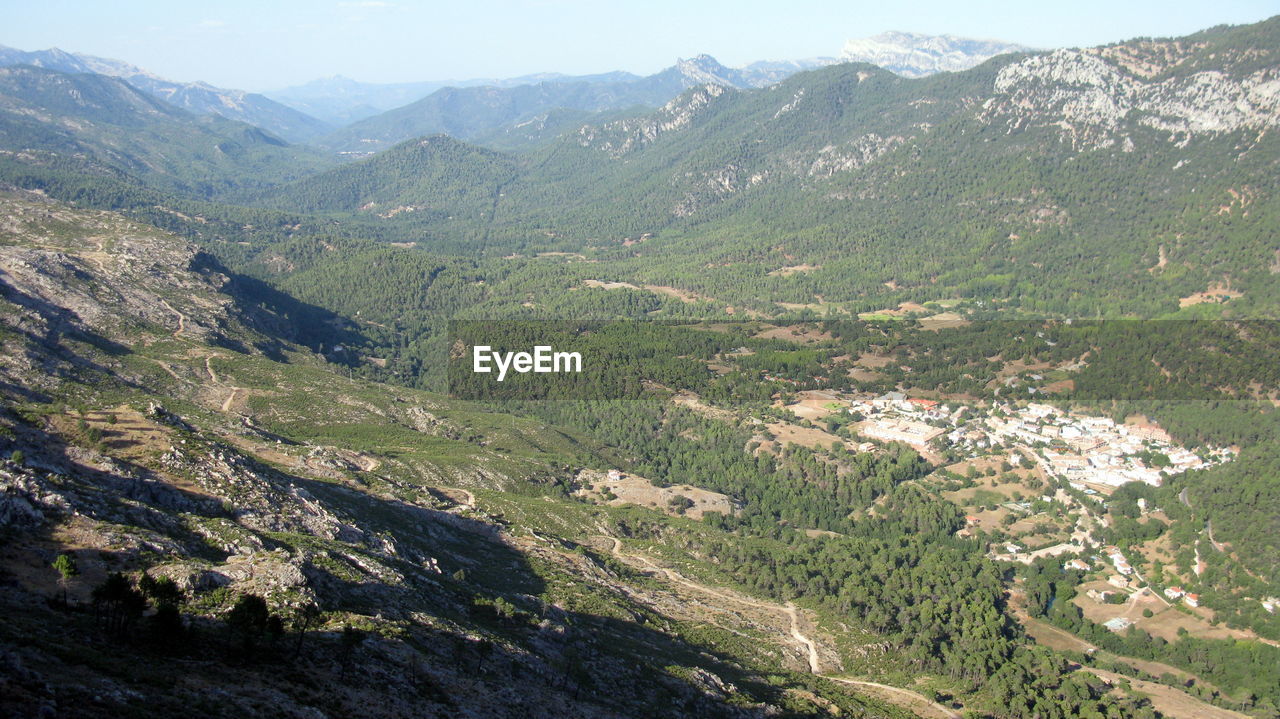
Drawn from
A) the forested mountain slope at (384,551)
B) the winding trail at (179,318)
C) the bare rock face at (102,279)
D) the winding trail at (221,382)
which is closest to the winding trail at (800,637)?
the forested mountain slope at (384,551)

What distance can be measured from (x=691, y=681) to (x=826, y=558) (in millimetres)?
59046

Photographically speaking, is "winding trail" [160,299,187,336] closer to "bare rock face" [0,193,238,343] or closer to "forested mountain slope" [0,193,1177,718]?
"bare rock face" [0,193,238,343]

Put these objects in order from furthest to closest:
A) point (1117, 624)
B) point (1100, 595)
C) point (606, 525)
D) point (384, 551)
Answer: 1. point (606, 525)
2. point (1100, 595)
3. point (1117, 624)
4. point (384, 551)

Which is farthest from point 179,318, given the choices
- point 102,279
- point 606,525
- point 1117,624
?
point 1117,624

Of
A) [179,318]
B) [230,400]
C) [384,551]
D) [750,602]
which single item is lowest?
[750,602]

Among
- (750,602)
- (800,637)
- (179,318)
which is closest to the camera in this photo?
(800,637)

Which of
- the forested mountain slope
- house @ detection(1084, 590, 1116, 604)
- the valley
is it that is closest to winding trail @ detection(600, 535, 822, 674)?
the forested mountain slope

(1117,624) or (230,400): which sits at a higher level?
(230,400)

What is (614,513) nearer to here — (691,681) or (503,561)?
(503,561)

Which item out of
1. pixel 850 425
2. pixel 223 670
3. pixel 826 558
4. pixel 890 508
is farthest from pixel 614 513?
pixel 223 670

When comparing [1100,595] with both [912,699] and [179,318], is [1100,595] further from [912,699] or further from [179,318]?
[179,318]

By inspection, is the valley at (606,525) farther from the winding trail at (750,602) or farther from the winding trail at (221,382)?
the winding trail at (750,602)

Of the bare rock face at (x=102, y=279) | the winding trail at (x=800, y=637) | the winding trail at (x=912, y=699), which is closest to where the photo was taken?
the winding trail at (x=912, y=699)

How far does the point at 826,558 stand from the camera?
11519 cm
